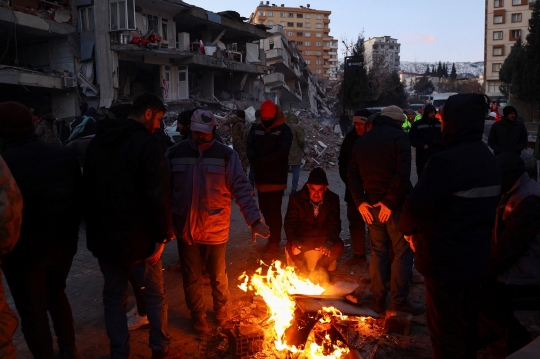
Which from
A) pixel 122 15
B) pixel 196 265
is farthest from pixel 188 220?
pixel 122 15

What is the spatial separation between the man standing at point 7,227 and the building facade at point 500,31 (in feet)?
243

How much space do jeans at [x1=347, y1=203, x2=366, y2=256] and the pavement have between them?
0.27 m

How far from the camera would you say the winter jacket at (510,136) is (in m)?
9.38

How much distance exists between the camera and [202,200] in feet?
14.2

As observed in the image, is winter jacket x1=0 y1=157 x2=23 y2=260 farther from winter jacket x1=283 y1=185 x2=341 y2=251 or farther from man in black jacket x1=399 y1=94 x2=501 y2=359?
winter jacket x1=283 y1=185 x2=341 y2=251

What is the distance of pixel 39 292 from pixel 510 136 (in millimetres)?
9298

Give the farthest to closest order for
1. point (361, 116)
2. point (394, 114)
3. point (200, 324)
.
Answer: point (361, 116), point (394, 114), point (200, 324)

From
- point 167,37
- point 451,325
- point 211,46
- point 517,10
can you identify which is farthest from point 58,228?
point 517,10

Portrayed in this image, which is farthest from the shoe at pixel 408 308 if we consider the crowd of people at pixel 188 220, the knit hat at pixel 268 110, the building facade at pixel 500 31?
the building facade at pixel 500 31

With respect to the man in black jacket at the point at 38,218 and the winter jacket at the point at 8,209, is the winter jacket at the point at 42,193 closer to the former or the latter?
the man in black jacket at the point at 38,218

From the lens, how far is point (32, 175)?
329 cm

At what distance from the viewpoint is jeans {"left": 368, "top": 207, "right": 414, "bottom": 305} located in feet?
15.3

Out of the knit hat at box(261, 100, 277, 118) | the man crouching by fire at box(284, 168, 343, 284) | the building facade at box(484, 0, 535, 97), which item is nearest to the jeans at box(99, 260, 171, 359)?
the man crouching by fire at box(284, 168, 343, 284)

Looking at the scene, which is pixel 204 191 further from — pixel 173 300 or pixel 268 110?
pixel 268 110
